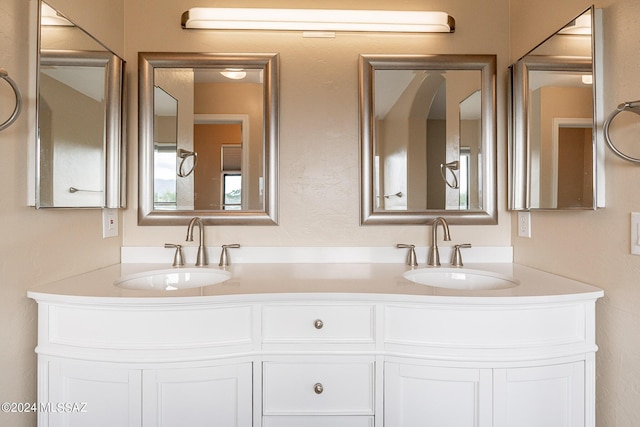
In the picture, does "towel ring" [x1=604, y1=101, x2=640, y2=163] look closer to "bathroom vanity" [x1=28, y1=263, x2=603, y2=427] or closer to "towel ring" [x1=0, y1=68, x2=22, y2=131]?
"bathroom vanity" [x1=28, y1=263, x2=603, y2=427]

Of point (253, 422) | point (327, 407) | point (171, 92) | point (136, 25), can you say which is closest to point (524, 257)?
point (327, 407)

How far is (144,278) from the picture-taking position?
4.31 ft

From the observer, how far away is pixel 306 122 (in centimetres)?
149

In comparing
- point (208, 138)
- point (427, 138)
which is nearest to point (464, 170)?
point (427, 138)

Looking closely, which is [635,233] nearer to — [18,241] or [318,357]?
[318,357]

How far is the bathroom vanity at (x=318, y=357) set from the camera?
0.97 meters

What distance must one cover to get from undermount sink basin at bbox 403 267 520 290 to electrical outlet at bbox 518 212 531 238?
10.8 inches

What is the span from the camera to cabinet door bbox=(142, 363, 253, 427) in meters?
0.97

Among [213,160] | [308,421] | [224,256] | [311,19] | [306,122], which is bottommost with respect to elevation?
[308,421]

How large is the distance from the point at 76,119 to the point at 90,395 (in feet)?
2.95

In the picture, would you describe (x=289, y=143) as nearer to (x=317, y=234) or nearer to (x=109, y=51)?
(x=317, y=234)

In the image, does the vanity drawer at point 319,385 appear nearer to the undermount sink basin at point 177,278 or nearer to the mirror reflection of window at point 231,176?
the undermount sink basin at point 177,278

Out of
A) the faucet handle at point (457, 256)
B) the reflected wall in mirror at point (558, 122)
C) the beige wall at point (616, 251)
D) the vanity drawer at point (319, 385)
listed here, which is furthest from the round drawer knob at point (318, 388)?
the reflected wall in mirror at point (558, 122)

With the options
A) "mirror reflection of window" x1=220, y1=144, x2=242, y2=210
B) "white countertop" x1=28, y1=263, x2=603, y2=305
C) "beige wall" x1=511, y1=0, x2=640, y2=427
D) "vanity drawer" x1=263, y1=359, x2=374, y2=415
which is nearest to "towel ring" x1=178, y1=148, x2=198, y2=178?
"mirror reflection of window" x1=220, y1=144, x2=242, y2=210
